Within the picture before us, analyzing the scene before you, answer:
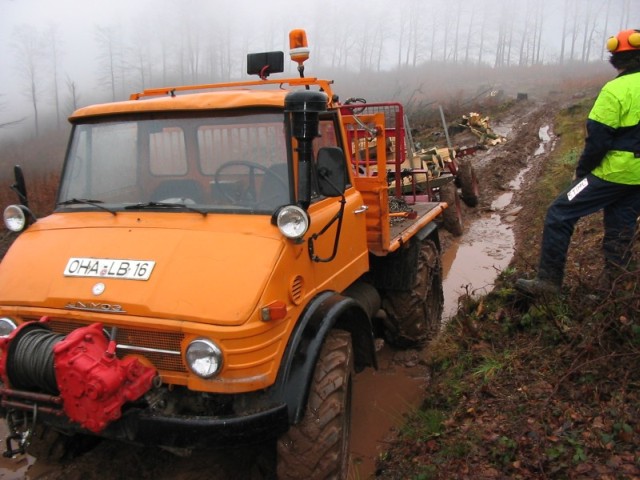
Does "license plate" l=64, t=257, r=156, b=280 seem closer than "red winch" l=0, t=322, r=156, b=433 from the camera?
No

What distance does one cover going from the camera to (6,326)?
3.08 m

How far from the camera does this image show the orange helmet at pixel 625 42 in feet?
13.0

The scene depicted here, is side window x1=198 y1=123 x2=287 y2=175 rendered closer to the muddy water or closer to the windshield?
the windshield

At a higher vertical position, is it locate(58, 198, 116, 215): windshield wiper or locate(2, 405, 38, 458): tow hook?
locate(58, 198, 116, 215): windshield wiper

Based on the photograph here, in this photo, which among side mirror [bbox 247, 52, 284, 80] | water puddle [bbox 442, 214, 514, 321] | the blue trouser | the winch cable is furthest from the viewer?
water puddle [bbox 442, 214, 514, 321]

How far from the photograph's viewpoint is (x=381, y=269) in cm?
531

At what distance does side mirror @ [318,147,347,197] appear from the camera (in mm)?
3328

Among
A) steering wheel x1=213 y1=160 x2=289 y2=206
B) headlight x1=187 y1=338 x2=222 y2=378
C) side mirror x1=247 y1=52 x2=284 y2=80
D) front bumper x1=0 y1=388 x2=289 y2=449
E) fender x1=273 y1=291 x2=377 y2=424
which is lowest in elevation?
front bumper x1=0 y1=388 x2=289 y2=449

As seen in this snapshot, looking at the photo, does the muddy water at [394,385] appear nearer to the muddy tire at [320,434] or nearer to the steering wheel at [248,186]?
the muddy tire at [320,434]

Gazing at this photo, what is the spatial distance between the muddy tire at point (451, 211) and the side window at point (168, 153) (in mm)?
7141

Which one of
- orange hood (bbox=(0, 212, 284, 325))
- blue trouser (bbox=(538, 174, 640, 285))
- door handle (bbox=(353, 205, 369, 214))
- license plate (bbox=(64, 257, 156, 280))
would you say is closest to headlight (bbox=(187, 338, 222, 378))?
orange hood (bbox=(0, 212, 284, 325))

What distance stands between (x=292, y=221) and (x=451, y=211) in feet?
25.2

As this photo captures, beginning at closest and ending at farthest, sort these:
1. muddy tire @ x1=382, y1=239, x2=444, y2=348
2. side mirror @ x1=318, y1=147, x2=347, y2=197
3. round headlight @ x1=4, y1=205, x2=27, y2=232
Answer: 1. side mirror @ x1=318, y1=147, x2=347, y2=197
2. round headlight @ x1=4, y1=205, x2=27, y2=232
3. muddy tire @ x1=382, y1=239, x2=444, y2=348

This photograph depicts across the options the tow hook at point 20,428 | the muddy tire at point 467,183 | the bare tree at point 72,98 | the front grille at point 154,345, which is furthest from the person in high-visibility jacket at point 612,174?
the bare tree at point 72,98
